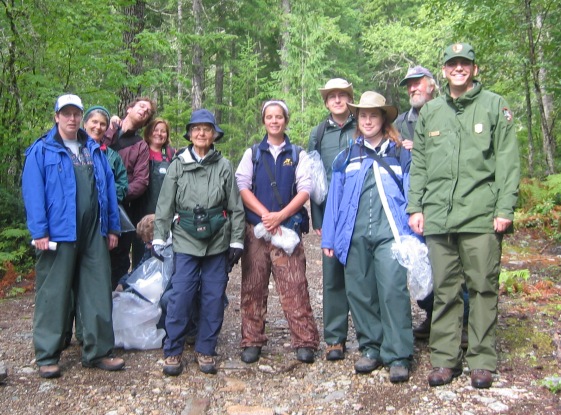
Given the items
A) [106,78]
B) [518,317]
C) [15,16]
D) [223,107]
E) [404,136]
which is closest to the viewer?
[404,136]

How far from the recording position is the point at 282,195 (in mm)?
4996

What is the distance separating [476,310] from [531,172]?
1024 cm

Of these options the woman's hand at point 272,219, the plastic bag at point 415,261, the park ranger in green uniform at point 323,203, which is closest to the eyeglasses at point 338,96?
the park ranger in green uniform at point 323,203

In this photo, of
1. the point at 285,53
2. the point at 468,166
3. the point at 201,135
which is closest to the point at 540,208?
the point at 468,166

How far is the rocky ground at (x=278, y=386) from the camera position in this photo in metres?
4.04

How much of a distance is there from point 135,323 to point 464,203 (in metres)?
3.33

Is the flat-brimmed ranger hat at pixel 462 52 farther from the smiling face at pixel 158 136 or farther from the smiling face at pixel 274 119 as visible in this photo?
the smiling face at pixel 158 136

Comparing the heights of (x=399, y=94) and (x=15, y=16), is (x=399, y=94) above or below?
above

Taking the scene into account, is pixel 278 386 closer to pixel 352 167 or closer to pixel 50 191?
pixel 352 167

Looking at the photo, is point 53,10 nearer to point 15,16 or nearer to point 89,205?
point 15,16

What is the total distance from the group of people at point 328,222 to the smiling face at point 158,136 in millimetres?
690

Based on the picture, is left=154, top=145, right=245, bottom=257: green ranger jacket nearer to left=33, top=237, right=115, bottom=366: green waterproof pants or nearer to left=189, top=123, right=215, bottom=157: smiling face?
left=189, top=123, right=215, bottom=157: smiling face

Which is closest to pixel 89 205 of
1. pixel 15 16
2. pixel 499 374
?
pixel 499 374

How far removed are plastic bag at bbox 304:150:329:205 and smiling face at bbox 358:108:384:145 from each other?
22.4 inches
